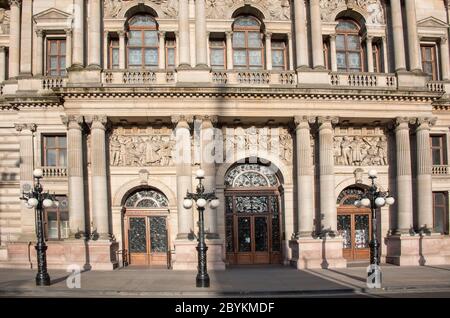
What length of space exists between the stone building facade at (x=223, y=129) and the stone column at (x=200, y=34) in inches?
2.7

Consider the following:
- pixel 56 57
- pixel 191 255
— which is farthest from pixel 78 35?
pixel 191 255

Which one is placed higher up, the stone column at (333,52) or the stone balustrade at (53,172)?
the stone column at (333,52)

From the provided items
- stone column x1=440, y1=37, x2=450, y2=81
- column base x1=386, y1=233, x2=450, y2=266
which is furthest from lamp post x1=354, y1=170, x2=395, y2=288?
stone column x1=440, y1=37, x2=450, y2=81

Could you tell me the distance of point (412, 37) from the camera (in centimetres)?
2936

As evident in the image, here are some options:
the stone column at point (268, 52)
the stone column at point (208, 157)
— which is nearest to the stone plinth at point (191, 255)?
the stone column at point (208, 157)

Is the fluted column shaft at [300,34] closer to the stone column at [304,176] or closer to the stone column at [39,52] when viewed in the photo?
the stone column at [304,176]

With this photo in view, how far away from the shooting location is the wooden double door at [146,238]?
28.8 meters

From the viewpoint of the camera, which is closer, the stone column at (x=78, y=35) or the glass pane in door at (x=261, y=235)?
the stone column at (x=78, y=35)

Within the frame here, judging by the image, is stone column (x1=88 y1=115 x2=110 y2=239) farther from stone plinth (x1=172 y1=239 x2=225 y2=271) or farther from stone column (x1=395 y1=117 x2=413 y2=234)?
stone column (x1=395 y1=117 x2=413 y2=234)

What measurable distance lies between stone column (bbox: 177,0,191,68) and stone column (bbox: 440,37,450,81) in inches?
568

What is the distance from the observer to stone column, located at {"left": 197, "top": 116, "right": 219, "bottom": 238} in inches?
1067

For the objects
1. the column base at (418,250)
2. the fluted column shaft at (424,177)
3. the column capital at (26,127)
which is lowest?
the column base at (418,250)
